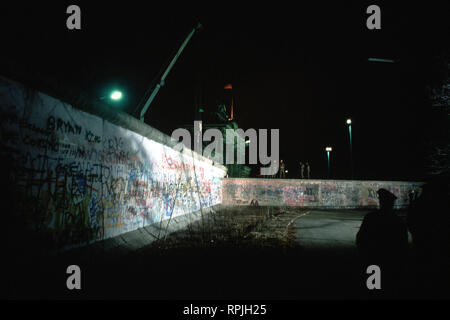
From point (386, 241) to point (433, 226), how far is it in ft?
3.92

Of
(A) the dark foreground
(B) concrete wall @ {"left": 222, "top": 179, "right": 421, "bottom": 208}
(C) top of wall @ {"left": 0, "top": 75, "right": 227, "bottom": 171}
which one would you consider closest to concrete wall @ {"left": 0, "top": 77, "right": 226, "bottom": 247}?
(C) top of wall @ {"left": 0, "top": 75, "right": 227, "bottom": 171}

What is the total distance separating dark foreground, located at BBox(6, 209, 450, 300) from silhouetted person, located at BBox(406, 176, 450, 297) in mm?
329

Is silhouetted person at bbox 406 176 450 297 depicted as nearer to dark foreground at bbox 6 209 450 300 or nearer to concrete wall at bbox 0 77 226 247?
dark foreground at bbox 6 209 450 300

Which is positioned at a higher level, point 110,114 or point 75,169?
point 110,114

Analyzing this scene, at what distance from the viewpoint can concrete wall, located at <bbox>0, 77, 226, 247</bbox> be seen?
3.96 m

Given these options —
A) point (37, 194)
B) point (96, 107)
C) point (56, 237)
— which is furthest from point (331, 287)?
point (96, 107)

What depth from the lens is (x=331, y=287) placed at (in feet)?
13.9

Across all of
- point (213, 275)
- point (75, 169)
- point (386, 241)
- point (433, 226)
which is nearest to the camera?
point (386, 241)

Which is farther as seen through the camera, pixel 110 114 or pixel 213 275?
pixel 110 114

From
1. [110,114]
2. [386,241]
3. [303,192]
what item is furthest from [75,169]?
[303,192]

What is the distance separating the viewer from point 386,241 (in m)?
3.40

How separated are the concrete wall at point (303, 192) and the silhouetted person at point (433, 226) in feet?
56.5

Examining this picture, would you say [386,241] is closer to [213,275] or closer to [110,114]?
[213,275]

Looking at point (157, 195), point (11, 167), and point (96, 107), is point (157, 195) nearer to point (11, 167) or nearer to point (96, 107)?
point (96, 107)
